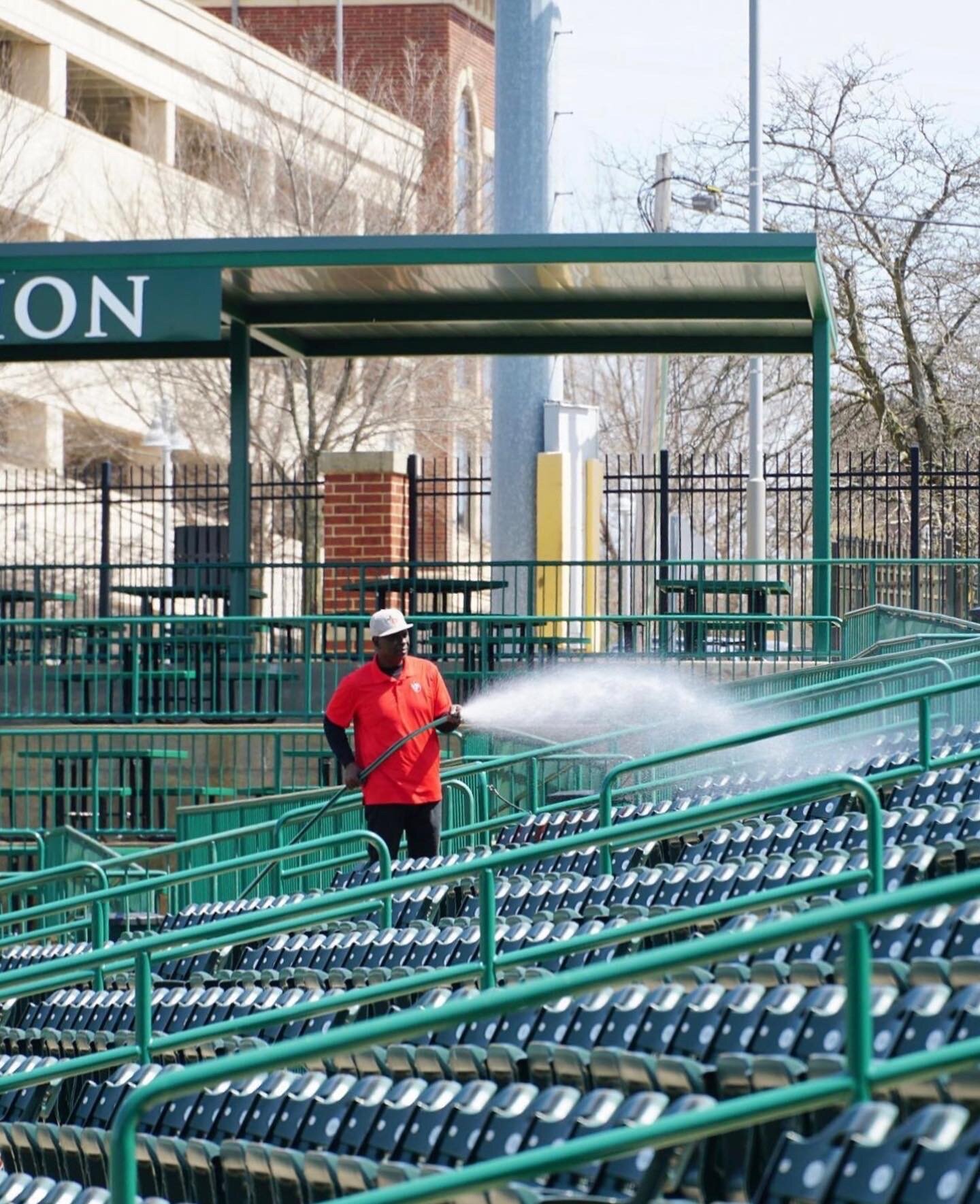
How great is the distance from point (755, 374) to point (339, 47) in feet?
54.5

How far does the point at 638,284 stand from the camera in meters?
17.8

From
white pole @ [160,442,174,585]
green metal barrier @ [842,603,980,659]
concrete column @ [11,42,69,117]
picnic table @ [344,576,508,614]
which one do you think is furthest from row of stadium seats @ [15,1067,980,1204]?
concrete column @ [11,42,69,117]

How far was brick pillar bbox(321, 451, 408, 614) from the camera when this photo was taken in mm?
20594

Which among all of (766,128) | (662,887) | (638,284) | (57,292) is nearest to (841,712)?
(662,887)

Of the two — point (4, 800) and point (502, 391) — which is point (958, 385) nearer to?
point (502, 391)

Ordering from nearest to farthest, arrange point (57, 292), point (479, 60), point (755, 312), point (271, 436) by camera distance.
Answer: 1. point (57, 292)
2. point (755, 312)
3. point (271, 436)
4. point (479, 60)

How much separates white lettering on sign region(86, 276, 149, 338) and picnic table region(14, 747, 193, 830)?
3.49 metres

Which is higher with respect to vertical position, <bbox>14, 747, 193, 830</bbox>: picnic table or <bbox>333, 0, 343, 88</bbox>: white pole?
<bbox>333, 0, 343, 88</bbox>: white pole

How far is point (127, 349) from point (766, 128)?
62.0 feet

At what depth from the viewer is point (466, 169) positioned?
3844cm

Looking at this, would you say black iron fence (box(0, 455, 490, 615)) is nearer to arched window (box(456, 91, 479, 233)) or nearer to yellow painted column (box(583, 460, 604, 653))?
yellow painted column (box(583, 460, 604, 653))

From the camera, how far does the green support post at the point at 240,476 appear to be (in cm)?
Result: 1900

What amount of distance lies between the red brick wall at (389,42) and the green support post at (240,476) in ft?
74.3

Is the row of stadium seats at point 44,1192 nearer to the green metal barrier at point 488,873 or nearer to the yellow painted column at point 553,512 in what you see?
the green metal barrier at point 488,873
